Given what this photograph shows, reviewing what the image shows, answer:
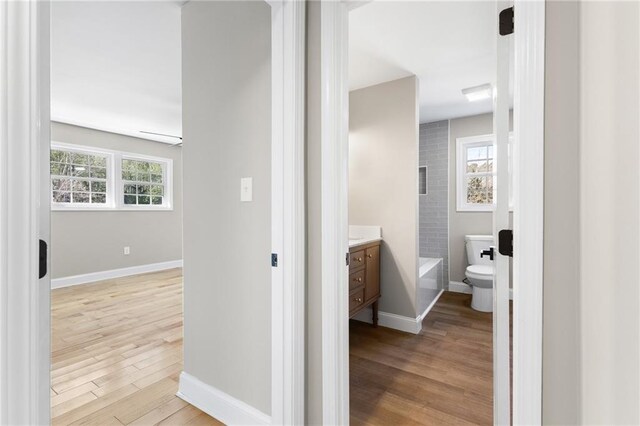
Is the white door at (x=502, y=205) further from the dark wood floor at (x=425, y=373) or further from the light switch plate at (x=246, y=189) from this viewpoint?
the light switch plate at (x=246, y=189)

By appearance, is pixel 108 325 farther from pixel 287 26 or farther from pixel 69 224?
pixel 287 26

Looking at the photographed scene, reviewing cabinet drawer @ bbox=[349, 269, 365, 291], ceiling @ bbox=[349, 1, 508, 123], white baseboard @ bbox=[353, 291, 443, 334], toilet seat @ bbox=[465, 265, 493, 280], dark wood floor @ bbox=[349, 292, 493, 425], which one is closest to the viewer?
dark wood floor @ bbox=[349, 292, 493, 425]

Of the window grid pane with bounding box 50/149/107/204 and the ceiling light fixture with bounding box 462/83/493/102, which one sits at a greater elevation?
the ceiling light fixture with bounding box 462/83/493/102

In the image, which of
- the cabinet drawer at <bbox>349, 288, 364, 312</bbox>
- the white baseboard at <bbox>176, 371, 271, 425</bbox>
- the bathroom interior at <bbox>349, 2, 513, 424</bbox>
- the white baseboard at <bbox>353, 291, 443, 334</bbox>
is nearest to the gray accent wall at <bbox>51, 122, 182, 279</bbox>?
the white baseboard at <bbox>176, 371, 271, 425</bbox>

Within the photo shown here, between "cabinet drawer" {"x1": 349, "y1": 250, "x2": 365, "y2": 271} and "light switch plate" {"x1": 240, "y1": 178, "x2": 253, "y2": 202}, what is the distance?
126 centimetres

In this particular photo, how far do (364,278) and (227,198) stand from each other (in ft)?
5.25

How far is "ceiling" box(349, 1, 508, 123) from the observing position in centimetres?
203

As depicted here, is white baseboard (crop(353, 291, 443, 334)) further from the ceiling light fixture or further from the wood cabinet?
the ceiling light fixture

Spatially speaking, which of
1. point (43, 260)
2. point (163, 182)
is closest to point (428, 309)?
point (43, 260)

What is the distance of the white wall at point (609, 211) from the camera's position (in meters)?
0.62

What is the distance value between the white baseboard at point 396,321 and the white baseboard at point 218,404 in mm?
→ 1835

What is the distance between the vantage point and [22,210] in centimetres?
65

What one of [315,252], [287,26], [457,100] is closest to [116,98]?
[287,26]

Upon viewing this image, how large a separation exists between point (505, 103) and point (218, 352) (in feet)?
5.98
